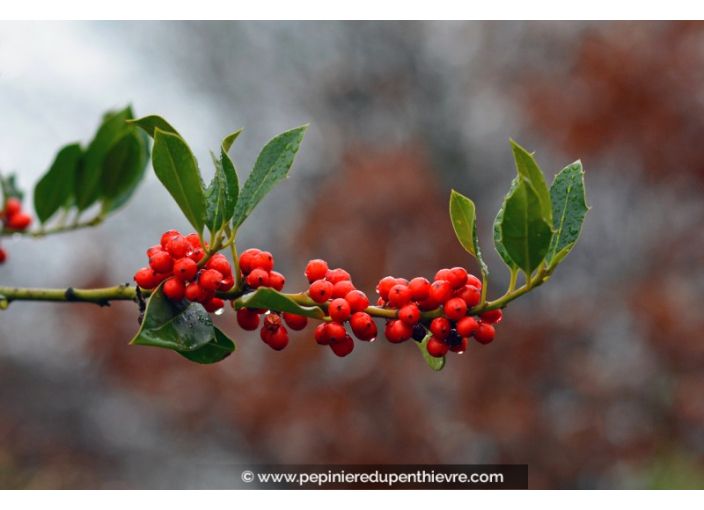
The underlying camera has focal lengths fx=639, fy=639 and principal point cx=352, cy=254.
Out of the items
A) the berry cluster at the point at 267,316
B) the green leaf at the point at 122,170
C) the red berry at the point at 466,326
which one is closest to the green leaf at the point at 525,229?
the red berry at the point at 466,326

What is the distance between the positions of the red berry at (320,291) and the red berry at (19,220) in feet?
4.23

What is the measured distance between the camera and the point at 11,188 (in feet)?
6.27

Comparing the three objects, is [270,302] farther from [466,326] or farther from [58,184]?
[58,184]

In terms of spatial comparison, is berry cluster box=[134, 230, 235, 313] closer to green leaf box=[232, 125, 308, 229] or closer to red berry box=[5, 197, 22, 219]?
green leaf box=[232, 125, 308, 229]

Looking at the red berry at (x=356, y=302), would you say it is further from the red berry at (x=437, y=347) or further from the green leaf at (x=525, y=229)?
the green leaf at (x=525, y=229)

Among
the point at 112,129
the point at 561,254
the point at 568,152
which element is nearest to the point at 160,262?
the point at 561,254

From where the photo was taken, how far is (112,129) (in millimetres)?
1790

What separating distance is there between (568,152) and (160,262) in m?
5.10

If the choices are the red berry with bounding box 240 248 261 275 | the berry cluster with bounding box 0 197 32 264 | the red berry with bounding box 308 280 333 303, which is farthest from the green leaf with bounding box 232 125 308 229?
the berry cluster with bounding box 0 197 32 264

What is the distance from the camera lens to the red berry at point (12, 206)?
188 centimetres

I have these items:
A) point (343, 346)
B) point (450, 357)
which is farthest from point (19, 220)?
point (450, 357)

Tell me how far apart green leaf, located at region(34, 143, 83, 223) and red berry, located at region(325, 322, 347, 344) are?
1.13m

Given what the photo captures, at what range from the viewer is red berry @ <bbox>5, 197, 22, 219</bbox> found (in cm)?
188

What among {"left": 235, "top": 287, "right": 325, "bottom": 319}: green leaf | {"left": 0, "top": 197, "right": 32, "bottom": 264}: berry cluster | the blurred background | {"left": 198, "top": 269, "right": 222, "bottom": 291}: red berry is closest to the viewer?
{"left": 235, "top": 287, "right": 325, "bottom": 319}: green leaf
